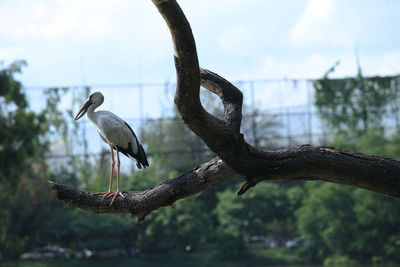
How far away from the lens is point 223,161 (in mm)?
4012

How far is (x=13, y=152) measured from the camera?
2356 cm

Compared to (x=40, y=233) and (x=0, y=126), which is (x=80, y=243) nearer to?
(x=40, y=233)

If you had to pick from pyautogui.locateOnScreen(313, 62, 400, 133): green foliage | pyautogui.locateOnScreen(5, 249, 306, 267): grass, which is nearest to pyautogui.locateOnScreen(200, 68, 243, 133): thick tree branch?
pyautogui.locateOnScreen(5, 249, 306, 267): grass

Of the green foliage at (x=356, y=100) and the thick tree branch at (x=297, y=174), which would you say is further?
the green foliage at (x=356, y=100)

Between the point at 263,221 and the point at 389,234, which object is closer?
the point at 389,234

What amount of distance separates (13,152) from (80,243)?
425 inches

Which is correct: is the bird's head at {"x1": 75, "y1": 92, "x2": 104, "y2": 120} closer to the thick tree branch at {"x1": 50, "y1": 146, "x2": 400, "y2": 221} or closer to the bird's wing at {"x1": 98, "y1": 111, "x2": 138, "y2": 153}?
the bird's wing at {"x1": 98, "y1": 111, "x2": 138, "y2": 153}

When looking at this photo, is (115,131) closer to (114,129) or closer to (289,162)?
(114,129)

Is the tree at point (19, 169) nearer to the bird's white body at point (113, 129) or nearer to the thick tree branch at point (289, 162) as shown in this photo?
the bird's white body at point (113, 129)

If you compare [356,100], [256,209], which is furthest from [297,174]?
[356,100]

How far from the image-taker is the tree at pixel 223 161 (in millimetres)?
3457

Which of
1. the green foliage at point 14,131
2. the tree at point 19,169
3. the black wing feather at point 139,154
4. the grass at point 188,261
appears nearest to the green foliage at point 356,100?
the grass at point 188,261

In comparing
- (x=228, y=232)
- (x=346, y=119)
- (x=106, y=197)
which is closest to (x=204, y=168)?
(x=106, y=197)

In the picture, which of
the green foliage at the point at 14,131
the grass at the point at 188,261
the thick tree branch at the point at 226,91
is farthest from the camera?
the grass at the point at 188,261
